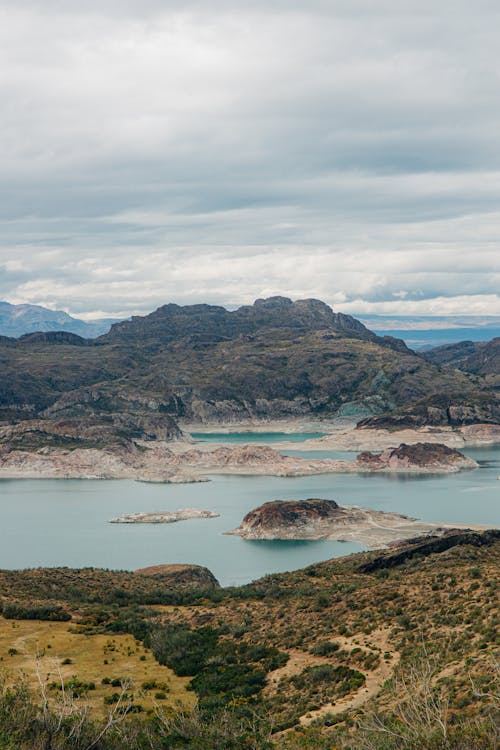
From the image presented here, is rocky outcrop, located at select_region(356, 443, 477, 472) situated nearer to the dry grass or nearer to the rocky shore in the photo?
the rocky shore

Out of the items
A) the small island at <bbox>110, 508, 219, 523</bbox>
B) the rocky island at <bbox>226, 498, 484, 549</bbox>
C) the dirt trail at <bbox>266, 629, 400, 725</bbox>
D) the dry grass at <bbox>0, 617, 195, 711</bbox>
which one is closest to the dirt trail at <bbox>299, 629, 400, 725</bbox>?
the dirt trail at <bbox>266, 629, 400, 725</bbox>

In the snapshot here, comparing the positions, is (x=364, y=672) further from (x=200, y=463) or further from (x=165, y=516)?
(x=200, y=463)

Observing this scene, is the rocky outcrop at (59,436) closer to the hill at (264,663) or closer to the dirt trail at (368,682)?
the hill at (264,663)

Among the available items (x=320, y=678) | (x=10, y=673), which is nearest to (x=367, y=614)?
(x=320, y=678)

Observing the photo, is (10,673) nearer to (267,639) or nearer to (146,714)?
(146,714)

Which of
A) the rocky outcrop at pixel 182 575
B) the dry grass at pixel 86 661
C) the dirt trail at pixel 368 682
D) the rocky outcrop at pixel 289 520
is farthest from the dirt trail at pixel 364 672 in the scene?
the rocky outcrop at pixel 289 520

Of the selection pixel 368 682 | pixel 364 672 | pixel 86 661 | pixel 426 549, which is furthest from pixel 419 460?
pixel 368 682
